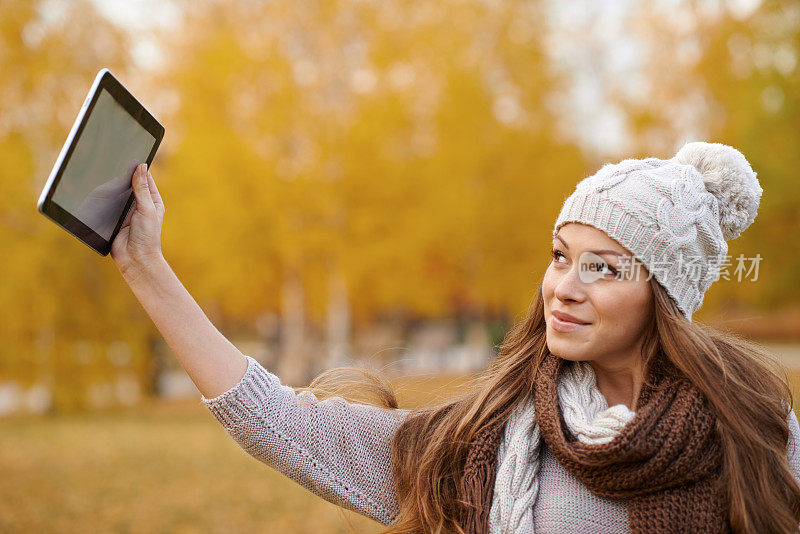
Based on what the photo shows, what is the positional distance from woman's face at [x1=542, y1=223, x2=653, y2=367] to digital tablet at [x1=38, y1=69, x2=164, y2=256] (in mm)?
1025

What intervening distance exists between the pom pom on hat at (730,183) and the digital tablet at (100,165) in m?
1.40

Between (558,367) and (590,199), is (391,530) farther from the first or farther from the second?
(590,199)

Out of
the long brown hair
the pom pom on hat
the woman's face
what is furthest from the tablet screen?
the pom pom on hat

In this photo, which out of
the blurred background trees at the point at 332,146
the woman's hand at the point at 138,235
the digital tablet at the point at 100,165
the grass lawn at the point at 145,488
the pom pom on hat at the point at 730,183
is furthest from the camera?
the blurred background trees at the point at 332,146

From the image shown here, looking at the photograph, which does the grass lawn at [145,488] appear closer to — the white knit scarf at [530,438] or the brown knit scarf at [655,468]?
the white knit scarf at [530,438]

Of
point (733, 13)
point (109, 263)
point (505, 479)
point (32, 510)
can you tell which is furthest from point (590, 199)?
point (733, 13)

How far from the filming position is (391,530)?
1.90 meters

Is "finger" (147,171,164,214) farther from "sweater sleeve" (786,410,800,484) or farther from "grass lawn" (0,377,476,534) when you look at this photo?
"grass lawn" (0,377,476,534)

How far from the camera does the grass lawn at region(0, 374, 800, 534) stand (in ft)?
18.4

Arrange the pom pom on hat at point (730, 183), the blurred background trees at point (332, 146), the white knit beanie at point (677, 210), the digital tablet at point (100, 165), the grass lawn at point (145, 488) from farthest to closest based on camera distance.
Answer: the blurred background trees at point (332, 146)
the grass lawn at point (145, 488)
the pom pom on hat at point (730, 183)
the white knit beanie at point (677, 210)
the digital tablet at point (100, 165)

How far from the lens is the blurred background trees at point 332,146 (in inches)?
453

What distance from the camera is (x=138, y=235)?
1.75 meters

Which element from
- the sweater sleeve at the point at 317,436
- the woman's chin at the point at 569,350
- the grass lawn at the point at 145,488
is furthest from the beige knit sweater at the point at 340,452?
the grass lawn at the point at 145,488

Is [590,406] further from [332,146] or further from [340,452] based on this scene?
[332,146]
